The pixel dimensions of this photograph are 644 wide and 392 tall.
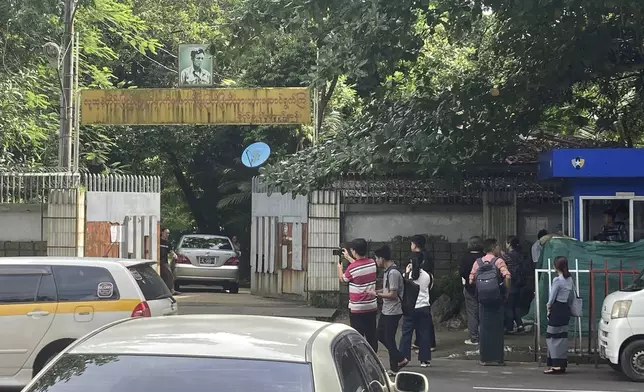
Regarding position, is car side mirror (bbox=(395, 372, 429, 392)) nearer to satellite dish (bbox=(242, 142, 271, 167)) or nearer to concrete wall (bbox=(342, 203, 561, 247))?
concrete wall (bbox=(342, 203, 561, 247))

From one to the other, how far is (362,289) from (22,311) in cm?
389

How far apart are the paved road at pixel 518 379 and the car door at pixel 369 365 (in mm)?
5853

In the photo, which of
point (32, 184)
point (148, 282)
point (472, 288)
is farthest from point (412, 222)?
point (148, 282)

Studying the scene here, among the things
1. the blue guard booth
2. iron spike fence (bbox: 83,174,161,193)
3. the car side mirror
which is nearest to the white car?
the car side mirror

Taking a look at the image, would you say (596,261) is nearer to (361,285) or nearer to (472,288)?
(472,288)

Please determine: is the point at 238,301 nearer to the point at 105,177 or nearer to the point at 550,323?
the point at 105,177

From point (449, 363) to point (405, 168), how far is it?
4.43 meters

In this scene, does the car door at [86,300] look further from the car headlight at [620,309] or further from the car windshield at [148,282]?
the car headlight at [620,309]

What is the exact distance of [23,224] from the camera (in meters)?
18.7

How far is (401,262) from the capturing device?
17891 millimetres

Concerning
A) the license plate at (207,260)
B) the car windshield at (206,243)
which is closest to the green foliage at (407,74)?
the car windshield at (206,243)

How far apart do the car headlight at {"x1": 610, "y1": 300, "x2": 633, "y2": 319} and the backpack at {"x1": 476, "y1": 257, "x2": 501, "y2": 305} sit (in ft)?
5.83

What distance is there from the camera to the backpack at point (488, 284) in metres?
13.1

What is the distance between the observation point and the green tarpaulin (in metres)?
13.5
